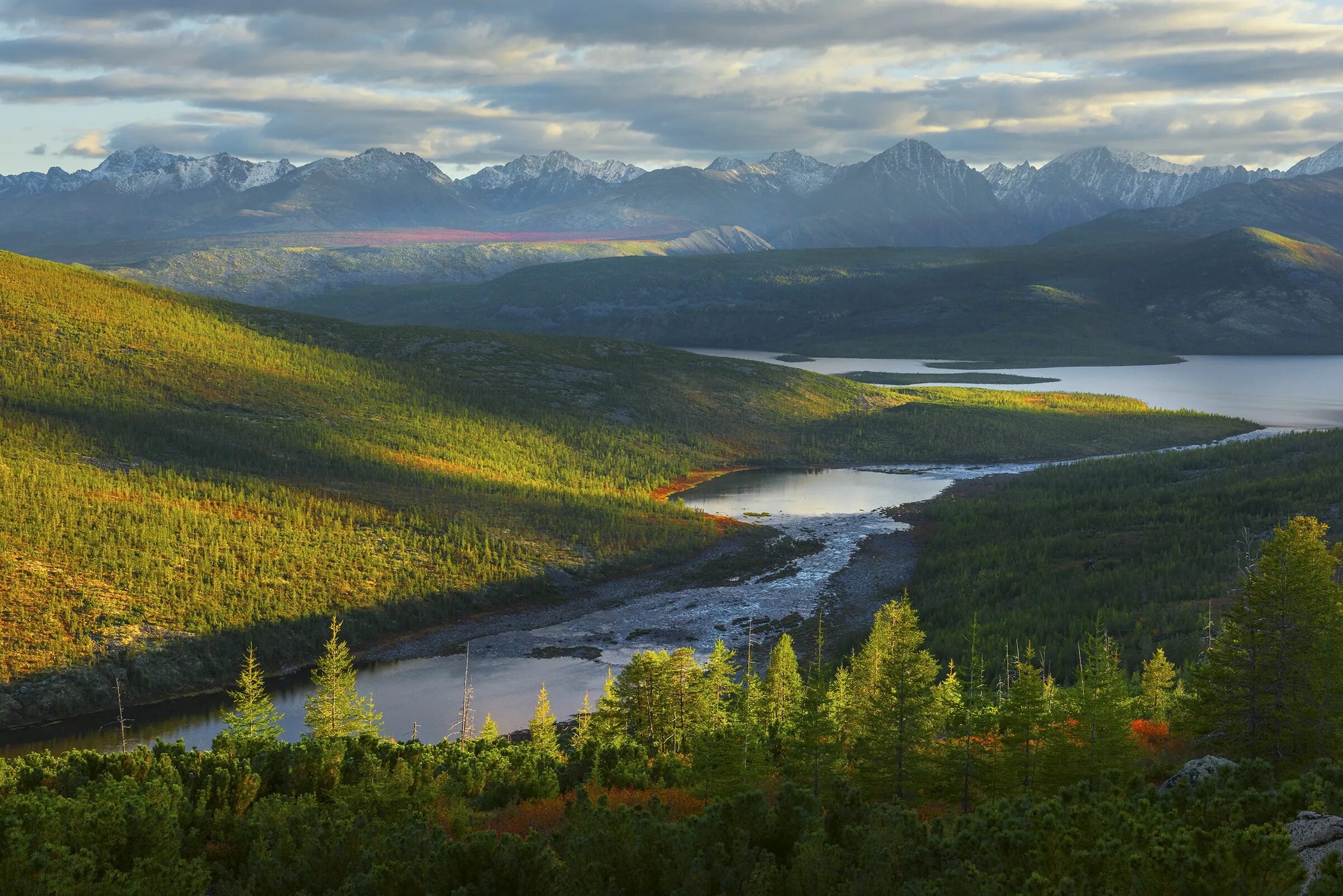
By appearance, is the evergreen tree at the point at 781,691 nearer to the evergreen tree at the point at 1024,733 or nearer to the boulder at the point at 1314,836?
the evergreen tree at the point at 1024,733

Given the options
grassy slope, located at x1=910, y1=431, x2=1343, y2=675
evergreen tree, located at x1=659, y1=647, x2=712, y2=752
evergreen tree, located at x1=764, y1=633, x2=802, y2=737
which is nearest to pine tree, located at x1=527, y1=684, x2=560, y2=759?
evergreen tree, located at x1=659, y1=647, x2=712, y2=752

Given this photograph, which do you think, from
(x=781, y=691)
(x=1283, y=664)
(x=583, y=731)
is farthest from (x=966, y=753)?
(x=583, y=731)

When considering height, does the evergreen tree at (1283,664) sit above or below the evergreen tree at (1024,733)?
above

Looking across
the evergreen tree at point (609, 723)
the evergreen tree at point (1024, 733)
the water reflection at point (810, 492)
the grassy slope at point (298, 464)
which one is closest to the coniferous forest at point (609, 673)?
the evergreen tree at point (1024, 733)

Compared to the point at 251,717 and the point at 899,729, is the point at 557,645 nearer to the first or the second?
the point at 251,717

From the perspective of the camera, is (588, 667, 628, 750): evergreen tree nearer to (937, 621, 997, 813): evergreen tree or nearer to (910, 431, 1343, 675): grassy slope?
(937, 621, 997, 813): evergreen tree

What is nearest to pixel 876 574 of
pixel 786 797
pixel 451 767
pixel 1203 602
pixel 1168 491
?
pixel 1203 602
